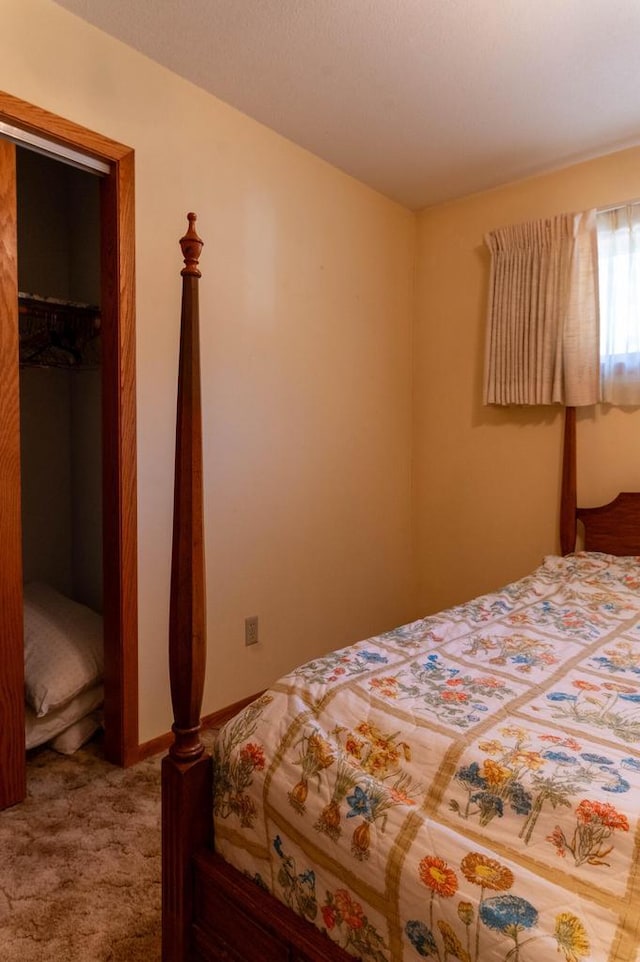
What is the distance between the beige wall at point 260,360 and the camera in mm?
1949

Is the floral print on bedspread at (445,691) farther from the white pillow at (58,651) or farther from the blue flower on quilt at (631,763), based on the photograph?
the white pillow at (58,651)

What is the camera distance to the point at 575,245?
2.57m

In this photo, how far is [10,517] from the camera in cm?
170

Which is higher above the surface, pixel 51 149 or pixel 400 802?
pixel 51 149

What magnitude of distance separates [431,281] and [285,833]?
2886mm

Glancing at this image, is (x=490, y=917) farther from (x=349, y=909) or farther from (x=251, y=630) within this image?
(x=251, y=630)

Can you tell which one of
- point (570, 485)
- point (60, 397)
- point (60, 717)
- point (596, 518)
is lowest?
point (60, 717)

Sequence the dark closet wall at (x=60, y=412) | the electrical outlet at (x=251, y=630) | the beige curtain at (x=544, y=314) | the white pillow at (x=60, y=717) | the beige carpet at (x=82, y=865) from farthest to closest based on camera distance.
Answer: the dark closet wall at (x=60, y=412), the beige curtain at (x=544, y=314), the electrical outlet at (x=251, y=630), the white pillow at (x=60, y=717), the beige carpet at (x=82, y=865)

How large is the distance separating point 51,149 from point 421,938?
213 centimetres

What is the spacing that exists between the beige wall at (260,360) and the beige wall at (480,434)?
0.14 meters

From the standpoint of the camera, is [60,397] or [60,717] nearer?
[60,717]

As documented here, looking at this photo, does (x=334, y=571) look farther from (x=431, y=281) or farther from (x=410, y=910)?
(x=410, y=910)

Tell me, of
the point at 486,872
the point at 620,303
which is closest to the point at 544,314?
the point at 620,303

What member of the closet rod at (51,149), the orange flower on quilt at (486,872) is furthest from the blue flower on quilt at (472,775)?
the closet rod at (51,149)
